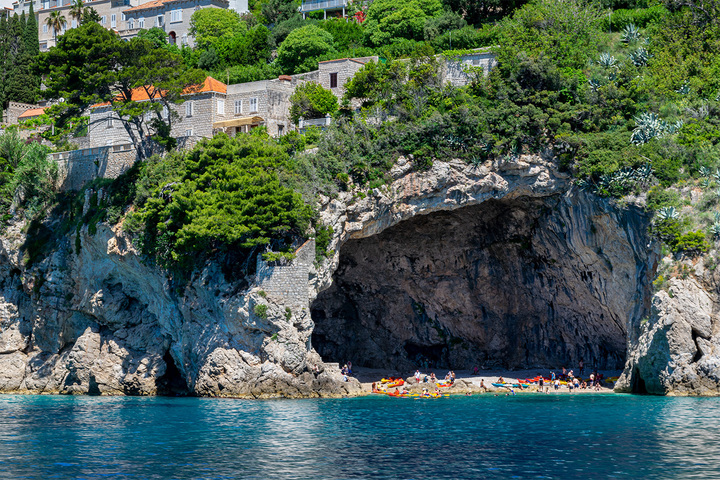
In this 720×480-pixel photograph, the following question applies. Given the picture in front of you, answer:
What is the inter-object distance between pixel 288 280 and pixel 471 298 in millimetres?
15275

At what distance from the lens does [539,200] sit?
4784 cm

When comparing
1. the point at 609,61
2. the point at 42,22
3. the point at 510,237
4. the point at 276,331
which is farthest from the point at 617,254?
the point at 42,22

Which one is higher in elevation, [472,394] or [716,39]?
→ [716,39]

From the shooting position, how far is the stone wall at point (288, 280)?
4203 cm

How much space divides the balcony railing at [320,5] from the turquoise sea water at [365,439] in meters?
48.2

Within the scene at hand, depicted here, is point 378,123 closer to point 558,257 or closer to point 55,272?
point 558,257

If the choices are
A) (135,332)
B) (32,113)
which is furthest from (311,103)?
(32,113)

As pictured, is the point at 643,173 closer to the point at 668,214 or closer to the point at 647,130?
the point at 668,214

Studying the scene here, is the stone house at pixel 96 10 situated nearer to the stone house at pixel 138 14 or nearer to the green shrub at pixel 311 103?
the stone house at pixel 138 14

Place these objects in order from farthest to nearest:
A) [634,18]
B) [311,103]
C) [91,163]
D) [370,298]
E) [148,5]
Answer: [148,5]
[634,18]
[370,298]
[311,103]
[91,163]

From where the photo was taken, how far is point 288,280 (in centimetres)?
4228

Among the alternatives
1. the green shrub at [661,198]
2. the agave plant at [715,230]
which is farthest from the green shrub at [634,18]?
the agave plant at [715,230]

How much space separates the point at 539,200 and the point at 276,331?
54.3ft

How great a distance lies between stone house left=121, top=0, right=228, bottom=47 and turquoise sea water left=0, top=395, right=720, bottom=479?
164ft
